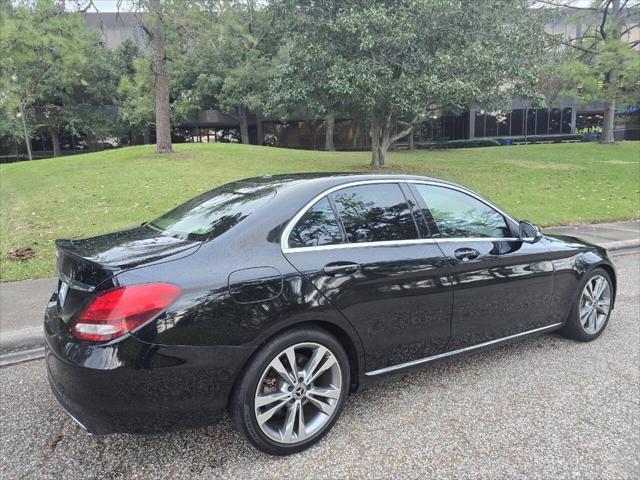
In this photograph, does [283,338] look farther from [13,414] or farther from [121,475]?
[13,414]

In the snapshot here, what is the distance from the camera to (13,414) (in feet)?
11.0

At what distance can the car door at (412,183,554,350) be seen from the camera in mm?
3570

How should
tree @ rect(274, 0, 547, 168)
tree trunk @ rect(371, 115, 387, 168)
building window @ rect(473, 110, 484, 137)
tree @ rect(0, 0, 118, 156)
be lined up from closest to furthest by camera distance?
tree @ rect(0, 0, 118, 156), tree @ rect(274, 0, 547, 168), tree trunk @ rect(371, 115, 387, 168), building window @ rect(473, 110, 484, 137)

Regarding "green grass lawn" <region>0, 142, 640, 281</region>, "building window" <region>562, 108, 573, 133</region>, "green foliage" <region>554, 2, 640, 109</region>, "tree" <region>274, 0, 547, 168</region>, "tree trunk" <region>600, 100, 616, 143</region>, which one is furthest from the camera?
"building window" <region>562, 108, 573, 133</region>

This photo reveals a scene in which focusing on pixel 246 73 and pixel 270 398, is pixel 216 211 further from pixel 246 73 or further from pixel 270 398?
pixel 246 73

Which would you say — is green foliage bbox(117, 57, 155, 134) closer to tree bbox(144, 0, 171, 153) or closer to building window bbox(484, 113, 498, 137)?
tree bbox(144, 0, 171, 153)

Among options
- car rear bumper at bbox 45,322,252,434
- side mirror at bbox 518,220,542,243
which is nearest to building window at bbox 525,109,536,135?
side mirror at bbox 518,220,542,243

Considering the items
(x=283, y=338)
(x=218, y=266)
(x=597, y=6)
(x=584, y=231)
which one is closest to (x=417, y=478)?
(x=283, y=338)

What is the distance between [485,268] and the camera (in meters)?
3.67

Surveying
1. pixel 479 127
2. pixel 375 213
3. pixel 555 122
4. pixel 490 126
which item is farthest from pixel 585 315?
pixel 555 122

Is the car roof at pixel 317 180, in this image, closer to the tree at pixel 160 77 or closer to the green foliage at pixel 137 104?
the tree at pixel 160 77

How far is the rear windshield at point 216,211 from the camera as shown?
9.93 ft

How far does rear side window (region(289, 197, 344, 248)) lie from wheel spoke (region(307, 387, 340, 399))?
0.87 metres

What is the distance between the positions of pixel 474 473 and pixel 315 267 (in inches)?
56.6
